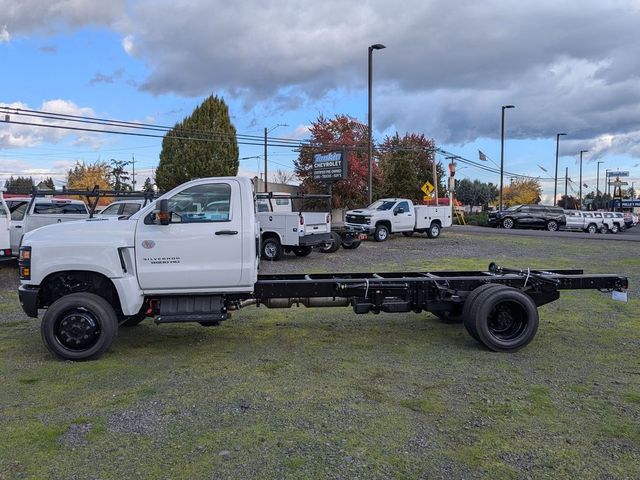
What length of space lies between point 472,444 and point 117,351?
447 centimetres

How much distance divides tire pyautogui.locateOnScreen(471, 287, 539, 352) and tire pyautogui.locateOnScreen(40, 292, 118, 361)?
4296 millimetres

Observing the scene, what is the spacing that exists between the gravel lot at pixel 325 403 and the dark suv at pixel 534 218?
33.2 m

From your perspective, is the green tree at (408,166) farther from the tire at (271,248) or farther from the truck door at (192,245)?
the truck door at (192,245)

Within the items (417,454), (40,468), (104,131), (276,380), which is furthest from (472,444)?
(104,131)

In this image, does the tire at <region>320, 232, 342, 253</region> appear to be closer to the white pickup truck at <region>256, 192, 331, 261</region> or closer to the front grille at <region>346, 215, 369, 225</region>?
the white pickup truck at <region>256, 192, 331, 261</region>

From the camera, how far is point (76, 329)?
6.17 metres

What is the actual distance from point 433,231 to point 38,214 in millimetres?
18175

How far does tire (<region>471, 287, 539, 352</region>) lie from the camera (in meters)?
6.53

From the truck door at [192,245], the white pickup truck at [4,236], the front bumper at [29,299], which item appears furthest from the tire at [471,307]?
the white pickup truck at [4,236]

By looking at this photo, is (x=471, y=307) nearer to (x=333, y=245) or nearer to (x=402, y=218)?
(x=333, y=245)

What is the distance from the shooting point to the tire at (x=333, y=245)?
62.0ft

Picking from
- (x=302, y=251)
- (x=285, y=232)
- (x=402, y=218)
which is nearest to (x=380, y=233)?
(x=402, y=218)

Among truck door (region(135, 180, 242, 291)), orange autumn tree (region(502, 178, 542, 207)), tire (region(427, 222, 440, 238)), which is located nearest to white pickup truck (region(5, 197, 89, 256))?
truck door (region(135, 180, 242, 291))

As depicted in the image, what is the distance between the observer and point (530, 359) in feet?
21.1
